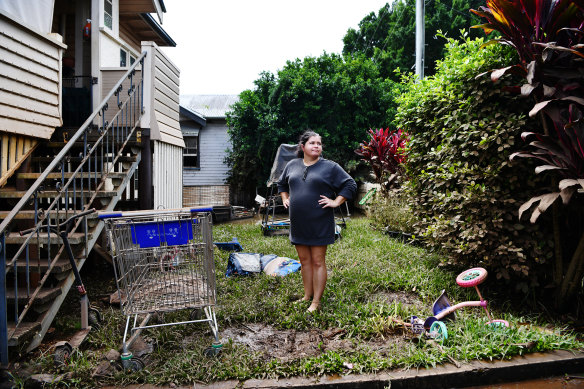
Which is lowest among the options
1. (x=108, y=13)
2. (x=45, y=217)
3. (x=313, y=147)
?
(x=45, y=217)

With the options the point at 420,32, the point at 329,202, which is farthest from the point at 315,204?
the point at 420,32

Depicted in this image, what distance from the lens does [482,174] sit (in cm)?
393

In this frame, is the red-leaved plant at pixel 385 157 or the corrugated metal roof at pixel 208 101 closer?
the red-leaved plant at pixel 385 157

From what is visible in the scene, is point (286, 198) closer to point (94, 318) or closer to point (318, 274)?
point (318, 274)

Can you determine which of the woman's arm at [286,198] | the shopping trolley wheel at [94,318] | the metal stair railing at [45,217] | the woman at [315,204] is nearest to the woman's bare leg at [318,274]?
the woman at [315,204]

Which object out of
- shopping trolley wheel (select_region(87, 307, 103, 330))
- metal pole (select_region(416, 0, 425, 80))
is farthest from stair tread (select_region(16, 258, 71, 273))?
metal pole (select_region(416, 0, 425, 80))

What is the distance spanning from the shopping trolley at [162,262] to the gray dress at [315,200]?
3.70 feet

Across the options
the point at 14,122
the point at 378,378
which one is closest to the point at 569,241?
the point at 378,378

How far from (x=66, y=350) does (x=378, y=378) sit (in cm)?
255

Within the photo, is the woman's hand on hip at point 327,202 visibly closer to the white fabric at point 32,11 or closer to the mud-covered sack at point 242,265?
the mud-covered sack at point 242,265

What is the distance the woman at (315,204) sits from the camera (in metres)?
3.86

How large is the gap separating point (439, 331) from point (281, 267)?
2.65 meters

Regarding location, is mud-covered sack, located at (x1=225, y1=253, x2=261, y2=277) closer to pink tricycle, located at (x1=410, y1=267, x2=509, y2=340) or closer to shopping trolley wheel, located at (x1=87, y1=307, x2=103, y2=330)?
shopping trolley wheel, located at (x1=87, y1=307, x2=103, y2=330)

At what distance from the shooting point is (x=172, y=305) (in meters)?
3.01
